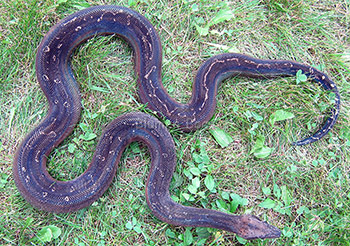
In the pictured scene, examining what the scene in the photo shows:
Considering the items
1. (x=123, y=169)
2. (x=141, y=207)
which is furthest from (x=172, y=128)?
(x=141, y=207)

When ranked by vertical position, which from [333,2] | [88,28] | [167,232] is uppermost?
[88,28]

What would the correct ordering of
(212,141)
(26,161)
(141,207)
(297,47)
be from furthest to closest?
1. (297,47)
2. (212,141)
3. (141,207)
4. (26,161)

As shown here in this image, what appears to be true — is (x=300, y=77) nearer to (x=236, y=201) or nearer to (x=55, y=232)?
(x=236, y=201)

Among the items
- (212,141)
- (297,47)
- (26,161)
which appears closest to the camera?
(26,161)

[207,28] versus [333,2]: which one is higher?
[207,28]

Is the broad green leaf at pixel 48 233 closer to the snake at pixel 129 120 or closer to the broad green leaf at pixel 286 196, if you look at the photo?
the snake at pixel 129 120

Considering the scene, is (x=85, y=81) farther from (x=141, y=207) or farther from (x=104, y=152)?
(x=141, y=207)

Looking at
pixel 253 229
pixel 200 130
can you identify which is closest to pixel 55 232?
pixel 200 130
